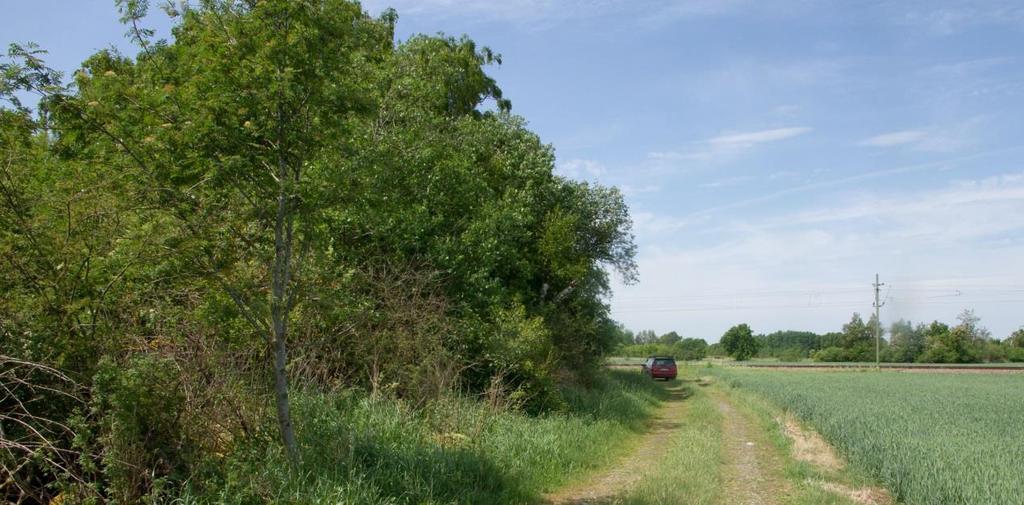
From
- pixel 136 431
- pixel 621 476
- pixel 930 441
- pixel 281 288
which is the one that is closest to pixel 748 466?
pixel 621 476

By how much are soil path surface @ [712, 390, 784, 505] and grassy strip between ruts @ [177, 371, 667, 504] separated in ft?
7.39

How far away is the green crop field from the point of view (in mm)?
8117

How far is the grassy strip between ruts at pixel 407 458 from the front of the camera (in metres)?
6.08

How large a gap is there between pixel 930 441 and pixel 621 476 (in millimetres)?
6052

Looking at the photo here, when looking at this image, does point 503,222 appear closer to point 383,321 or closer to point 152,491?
point 383,321

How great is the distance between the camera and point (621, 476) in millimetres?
10703

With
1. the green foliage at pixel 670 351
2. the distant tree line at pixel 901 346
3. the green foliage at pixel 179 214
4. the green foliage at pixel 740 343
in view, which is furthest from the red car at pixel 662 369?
the green foliage at pixel 740 343

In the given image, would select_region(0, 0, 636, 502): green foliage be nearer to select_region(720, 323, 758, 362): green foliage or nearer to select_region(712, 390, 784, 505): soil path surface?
select_region(712, 390, 784, 505): soil path surface

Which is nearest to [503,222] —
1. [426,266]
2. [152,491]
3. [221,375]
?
[426,266]

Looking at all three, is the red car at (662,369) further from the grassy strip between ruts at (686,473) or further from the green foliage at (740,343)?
the green foliage at (740,343)

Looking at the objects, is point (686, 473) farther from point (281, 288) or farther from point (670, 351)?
point (670, 351)

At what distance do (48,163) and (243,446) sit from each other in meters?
3.74

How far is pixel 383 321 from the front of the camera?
12.1 meters

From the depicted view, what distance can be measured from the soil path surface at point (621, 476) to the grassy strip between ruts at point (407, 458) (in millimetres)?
262
